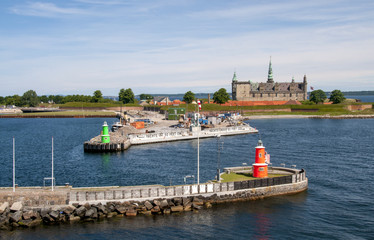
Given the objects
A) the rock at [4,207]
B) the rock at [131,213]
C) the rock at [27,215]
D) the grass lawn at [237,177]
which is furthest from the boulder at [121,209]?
the grass lawn at [237,177]

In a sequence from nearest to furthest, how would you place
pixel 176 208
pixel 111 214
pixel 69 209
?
pixel 69 209, pixel 111 214, pixel 176 208

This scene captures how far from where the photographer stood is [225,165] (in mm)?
49469

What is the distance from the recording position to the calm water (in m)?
27.4

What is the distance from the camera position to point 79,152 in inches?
2477

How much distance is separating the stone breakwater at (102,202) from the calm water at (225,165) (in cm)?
86

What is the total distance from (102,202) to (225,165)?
→ 22335 mm

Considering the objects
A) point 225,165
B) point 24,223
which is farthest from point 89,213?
point 225,165

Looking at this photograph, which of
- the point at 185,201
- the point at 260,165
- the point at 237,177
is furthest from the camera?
the point at 237,177

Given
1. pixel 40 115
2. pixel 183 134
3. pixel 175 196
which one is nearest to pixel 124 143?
pixel 183 134

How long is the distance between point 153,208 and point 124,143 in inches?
1399

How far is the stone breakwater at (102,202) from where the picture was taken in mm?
28578

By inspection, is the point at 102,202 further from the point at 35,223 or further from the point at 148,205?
the point at 35,223

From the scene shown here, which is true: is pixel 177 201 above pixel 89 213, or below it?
above

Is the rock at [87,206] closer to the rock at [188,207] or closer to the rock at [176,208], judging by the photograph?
the rock at [176,208]
